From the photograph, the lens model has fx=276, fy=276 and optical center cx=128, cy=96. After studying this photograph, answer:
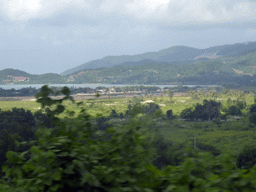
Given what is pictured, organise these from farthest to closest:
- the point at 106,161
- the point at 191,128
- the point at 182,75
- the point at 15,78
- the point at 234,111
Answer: the point at 182,75 < the point at 15,78 < the point at 234,111 < the point at 191,128 < the point at 106,161

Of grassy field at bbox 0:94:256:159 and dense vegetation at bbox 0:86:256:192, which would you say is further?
grassy field at bbox 0:94:256:159

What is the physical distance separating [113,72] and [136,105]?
196191 mm

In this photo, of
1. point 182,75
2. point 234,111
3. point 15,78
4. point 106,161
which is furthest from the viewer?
point 182,75

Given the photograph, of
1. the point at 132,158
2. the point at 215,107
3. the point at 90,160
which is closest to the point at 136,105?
the point at 132,158

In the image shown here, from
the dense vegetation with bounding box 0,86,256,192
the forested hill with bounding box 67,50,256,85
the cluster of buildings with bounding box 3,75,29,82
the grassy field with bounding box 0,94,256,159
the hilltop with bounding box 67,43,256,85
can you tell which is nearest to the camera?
the dense vegetation with bounding box 0,86,256,192

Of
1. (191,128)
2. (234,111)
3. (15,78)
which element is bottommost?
(191,128)

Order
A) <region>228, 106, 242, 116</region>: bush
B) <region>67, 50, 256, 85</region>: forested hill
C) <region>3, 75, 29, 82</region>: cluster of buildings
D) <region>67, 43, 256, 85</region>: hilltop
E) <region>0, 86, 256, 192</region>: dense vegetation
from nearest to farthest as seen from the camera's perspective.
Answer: <region>0, 86, 256, 192</region>: dense vegetation, <region>228, 106, 242, 116</region>: bush, <region>3, 75, 29, 82</region>: cluster of buildings, <region>67, 50, 256, 85</region>: forested hill, <region>67, 43, 256, 85</region>: hilltop

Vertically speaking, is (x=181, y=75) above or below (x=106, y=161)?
above

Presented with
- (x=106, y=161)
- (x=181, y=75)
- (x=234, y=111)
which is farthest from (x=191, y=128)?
(x=181, y=75)

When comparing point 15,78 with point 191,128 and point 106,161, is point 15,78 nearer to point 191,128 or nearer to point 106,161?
point 191,128

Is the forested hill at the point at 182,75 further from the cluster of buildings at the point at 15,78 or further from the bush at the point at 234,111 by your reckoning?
the bush at the point at 234,111

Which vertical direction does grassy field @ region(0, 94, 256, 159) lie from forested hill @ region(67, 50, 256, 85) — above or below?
below

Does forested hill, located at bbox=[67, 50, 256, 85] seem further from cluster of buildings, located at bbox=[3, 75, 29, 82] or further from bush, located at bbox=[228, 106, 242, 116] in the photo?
bush, located at bbox=[228, 106, 242, 116]

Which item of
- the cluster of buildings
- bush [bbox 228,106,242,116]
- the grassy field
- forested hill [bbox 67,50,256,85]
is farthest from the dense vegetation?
forested hill [bbox 67,50,256,85]
